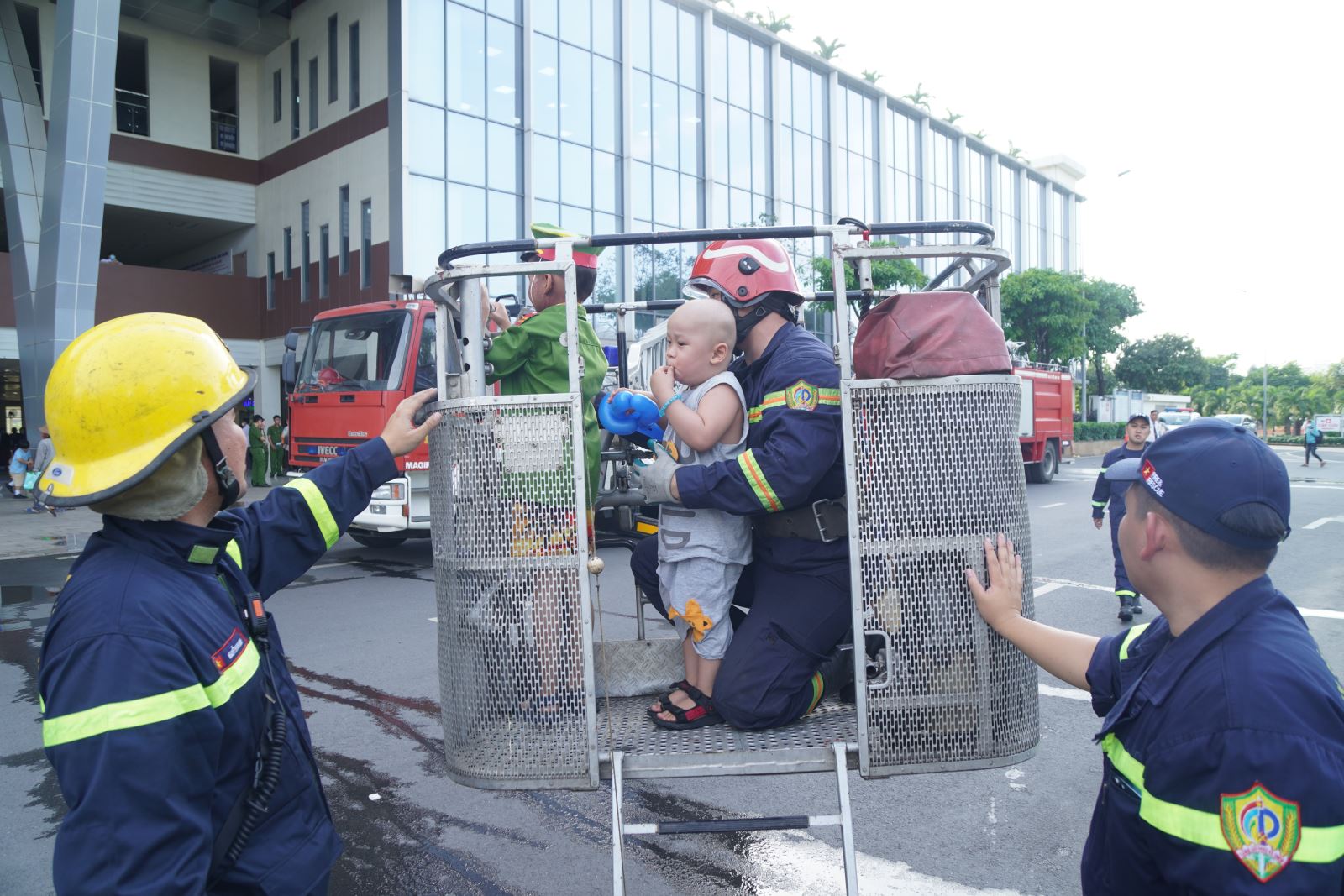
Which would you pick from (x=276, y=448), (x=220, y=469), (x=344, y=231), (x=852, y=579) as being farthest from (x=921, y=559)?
(x=344, y=231)

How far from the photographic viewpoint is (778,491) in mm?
2750

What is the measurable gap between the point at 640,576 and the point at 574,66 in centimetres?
2632

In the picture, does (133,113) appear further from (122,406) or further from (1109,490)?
(122,406)

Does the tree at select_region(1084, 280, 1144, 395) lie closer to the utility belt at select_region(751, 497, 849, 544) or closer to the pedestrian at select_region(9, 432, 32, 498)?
the pedestrian at select_region(9, 432, 32, 498)

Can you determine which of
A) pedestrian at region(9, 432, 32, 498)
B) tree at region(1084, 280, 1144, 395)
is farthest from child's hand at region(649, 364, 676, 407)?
tree at region(1084, 280, 1144, 395)

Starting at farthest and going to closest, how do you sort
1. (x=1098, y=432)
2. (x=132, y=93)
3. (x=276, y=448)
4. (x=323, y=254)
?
(x=1098, y=432) < (x=132, y=93) < (x=323, y=254) < (x=276, y=448)

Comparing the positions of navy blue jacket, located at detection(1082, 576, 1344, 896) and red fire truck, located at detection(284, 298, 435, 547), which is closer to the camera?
navy blue jacket, located at detection(1082, 576, 1344, 896)

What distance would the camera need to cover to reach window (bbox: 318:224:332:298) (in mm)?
25375

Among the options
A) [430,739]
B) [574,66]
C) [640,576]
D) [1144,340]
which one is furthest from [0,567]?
[1144,340]

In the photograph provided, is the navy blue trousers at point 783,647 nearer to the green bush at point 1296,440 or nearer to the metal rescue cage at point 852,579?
the metal rescue cage at point 852,579

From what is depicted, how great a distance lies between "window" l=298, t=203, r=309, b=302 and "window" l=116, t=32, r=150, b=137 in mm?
4764

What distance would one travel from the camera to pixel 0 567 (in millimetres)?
11391

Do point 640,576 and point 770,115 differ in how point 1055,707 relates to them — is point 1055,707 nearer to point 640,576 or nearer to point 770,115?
point 640,576

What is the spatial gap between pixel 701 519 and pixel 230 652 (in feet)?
4.94
